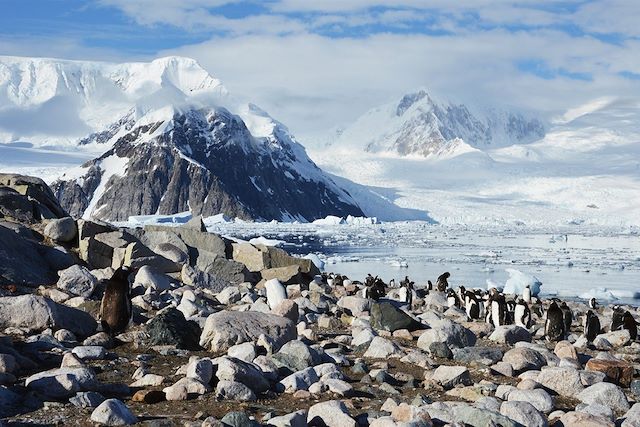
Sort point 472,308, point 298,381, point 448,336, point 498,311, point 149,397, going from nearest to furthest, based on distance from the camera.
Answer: point 149,397 → point 298,381 → point 448,336 → point 498,311 → point 472,308

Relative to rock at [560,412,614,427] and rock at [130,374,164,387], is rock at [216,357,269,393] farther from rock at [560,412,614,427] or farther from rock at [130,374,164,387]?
rock at [560,412,614,427]

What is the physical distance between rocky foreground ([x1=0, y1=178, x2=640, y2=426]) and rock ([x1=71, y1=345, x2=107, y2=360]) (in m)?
0.01

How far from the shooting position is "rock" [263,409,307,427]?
5012mm

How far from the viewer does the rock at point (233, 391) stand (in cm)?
581

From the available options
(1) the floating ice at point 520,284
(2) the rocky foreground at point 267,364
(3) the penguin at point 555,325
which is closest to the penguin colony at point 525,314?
(3) the penguin at point 555,325

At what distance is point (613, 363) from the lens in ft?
25.6

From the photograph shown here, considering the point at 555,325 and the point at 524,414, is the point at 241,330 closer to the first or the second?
the point at 524,414

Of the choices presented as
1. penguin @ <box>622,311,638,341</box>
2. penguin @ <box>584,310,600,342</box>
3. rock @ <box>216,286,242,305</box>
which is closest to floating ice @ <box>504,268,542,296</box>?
penguin @ <box>622,311,638,341</box>

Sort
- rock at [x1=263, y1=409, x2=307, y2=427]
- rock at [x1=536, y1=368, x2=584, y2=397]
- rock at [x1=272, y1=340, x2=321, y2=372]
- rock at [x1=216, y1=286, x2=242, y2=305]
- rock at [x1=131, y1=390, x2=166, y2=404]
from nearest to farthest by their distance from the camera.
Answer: rock at [x1=263, y1=409, x2=307, y2=427], rock at [x1=131, y1=390, x2=166, y2=404], rock at [x1=536, y1=368, x2=584, y2=397], rock at [x1=272, y1=340, x2=321, y2=372], rock at [x1=216, y1=286, x2=242, y2=305]

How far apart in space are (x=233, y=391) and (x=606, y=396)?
314cm

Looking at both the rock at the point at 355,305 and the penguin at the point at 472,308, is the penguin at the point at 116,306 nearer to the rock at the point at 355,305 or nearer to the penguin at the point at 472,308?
the rock at the point at 355,305

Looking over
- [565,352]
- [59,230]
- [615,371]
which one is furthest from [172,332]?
[59,230]

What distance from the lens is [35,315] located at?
25.7ft

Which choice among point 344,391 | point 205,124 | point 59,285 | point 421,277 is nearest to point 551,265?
point 421,277
